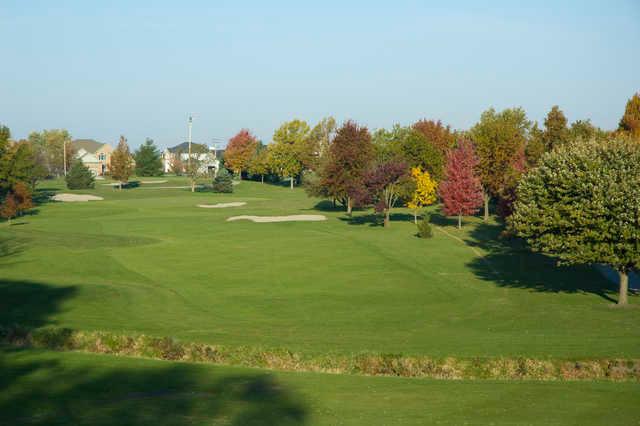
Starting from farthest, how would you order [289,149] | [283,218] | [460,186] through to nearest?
[289,149], [283,218], [460,186]

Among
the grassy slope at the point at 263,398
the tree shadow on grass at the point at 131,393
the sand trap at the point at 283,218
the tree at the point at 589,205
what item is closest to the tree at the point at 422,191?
the sand trap at the point at 283,218

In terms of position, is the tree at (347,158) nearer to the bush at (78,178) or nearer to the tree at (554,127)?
the tree at (554,127)

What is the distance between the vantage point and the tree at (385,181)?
70.9 metres

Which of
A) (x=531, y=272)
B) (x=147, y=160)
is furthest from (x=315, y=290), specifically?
(x=147, y=160)

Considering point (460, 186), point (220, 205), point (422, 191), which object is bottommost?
point (220, 205)

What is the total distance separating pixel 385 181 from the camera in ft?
234

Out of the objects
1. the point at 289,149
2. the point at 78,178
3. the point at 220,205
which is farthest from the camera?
the point at 289,149

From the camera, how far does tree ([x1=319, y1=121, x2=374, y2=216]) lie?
255 ft

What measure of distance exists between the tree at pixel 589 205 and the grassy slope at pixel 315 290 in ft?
10.0

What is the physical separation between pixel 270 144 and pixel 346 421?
5060 inches

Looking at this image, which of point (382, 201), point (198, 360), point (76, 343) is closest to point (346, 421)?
point (198, 360)

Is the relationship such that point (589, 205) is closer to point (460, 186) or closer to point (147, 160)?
point (460, 186)

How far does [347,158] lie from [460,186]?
1458 centimetres

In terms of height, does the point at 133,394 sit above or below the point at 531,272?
above
